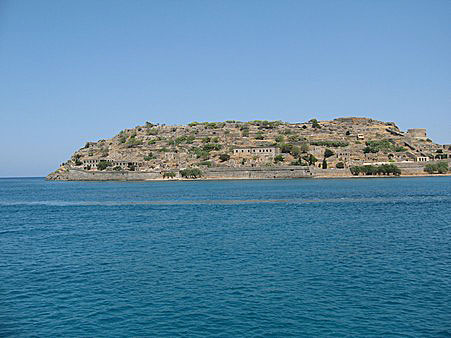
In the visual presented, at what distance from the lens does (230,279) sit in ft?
48.1

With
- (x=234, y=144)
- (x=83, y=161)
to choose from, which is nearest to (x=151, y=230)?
(x=234, y=144)

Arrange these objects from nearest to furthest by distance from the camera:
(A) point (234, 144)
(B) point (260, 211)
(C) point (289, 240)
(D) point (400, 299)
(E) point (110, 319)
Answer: (E) point (110, 319) → (D) point (400, 299) → (C) point (289, 240) → (B) point (260, 211) → (A) point (234, 144)

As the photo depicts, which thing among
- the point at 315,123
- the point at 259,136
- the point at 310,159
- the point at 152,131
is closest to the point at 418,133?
the point at 315,123

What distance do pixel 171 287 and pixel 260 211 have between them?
22.4 metres

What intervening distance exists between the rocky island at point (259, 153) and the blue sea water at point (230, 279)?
68.0 metres

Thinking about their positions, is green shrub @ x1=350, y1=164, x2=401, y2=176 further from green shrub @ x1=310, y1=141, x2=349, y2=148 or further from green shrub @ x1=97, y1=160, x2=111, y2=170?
green shrub @ x1=97, y1=160, x2=111, y2=170

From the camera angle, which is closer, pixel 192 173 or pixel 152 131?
pixel 192 173

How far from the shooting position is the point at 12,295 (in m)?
13.4

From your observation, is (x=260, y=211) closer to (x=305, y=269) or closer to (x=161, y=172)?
(x=305, y=269)

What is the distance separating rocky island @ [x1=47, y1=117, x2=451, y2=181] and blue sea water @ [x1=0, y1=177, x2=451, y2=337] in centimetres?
6805

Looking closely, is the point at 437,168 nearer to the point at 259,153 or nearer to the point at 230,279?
the point at 259,153

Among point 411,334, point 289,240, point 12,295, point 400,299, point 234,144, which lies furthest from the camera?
point 234,144

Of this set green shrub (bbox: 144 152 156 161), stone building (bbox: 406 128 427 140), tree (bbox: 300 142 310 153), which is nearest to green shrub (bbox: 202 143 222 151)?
green shrub (bbox: 144 152 156 161)

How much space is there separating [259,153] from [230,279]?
3586 inches
